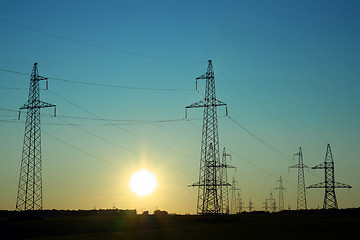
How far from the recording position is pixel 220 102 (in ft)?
298

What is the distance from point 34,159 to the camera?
81625 mm

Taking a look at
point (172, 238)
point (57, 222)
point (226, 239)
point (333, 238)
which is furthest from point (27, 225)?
point (333, 238)

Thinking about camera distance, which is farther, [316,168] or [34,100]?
[316,168]

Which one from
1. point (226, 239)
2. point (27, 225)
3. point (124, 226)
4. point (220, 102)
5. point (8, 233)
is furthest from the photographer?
point (220, 102)

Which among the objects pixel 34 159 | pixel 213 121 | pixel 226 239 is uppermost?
pixel 213 121

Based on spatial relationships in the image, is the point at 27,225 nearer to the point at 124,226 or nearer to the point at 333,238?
the point at 124,226

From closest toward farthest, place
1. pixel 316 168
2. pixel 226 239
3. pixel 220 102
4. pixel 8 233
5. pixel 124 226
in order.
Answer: pixel 226 239 → pixel 8 233 → pixel 124 226 → pixel 220 102 → pixel 316 168

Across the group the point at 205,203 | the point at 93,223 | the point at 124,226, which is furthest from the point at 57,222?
the point at 205,203

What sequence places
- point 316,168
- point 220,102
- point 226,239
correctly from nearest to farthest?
1. point 226,239
2. point 220,102
3. point 316,168

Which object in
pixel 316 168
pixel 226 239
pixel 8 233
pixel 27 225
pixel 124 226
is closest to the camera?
pixel 226 239

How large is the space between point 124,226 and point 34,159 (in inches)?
749

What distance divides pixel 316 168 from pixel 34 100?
10820cm

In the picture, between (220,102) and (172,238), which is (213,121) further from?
(172,238)

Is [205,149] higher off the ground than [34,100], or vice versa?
[34,100]
